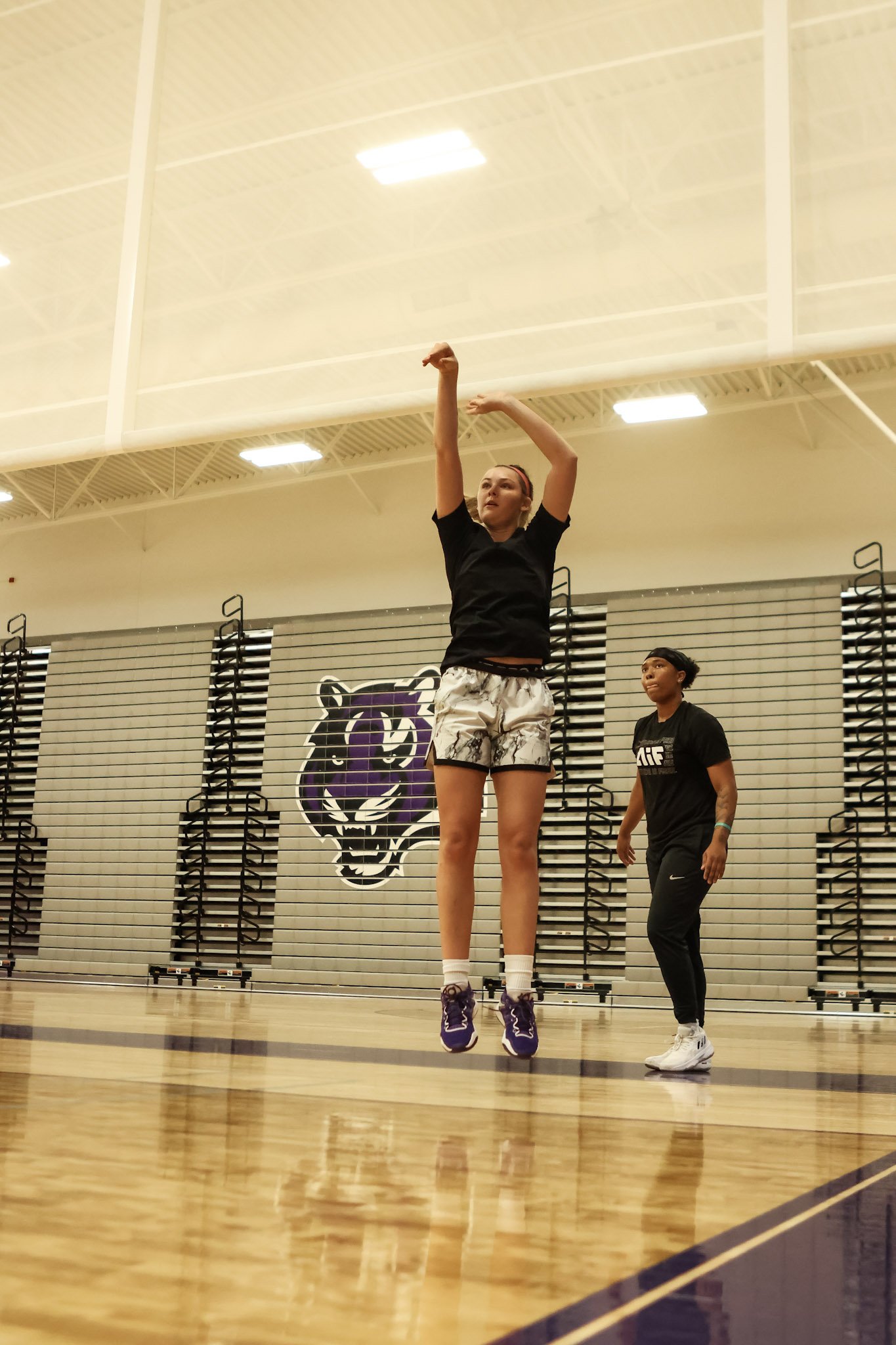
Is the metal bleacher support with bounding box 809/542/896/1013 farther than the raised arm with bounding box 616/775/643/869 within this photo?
Yes

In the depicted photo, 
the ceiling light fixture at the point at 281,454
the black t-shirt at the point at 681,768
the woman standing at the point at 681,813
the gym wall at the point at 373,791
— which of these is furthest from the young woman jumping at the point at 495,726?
the ceiling light fixture at the point at 281,454

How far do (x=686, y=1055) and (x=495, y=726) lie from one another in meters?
1.25

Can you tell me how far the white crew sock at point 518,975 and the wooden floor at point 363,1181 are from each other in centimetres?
19

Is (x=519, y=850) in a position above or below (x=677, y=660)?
below

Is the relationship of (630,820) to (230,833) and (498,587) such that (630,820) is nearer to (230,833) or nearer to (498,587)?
(498,587)

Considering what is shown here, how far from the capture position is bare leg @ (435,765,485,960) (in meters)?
2.86

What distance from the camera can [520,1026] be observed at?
2713 millimetres

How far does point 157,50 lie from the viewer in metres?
5.73

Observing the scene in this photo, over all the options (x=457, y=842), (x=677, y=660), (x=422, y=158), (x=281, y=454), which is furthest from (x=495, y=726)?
(x=281, y=454)

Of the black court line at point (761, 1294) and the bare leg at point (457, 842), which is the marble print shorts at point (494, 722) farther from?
the black court line at point (761, 1294)

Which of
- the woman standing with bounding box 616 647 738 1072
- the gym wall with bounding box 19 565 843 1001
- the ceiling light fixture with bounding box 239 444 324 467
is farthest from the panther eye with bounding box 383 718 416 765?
the woman standing with bounding box 616 647 738 1072

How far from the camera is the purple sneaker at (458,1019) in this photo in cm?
270

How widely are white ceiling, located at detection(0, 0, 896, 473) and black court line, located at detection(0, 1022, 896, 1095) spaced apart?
93.1 inches

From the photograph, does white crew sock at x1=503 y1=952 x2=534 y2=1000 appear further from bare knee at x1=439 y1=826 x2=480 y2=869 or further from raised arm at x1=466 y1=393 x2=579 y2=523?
raised arm at x1=466 y1=393 x2=579 y2=523
